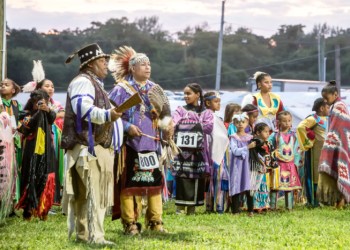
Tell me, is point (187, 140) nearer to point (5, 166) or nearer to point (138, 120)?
point (138, 120)

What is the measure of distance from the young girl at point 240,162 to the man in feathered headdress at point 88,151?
3.48m

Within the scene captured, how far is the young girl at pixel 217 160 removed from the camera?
10.9 metres

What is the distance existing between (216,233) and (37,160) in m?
2.56

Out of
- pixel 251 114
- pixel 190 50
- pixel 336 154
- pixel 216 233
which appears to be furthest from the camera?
pixel 190 50

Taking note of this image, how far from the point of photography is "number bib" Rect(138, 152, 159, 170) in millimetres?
8109

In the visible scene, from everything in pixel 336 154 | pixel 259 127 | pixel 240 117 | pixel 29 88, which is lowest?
pixel 336 154

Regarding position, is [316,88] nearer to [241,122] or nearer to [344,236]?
[241,122]

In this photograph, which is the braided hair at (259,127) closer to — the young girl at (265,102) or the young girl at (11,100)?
the young girl at (265,102)

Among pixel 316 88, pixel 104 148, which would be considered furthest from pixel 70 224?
pixel 316 88

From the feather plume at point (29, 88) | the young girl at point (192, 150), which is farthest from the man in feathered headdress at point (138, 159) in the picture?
the feather plume at point (29, 88)

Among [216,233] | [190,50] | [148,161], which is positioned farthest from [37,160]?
[190,50]

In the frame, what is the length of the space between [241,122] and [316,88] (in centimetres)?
2583

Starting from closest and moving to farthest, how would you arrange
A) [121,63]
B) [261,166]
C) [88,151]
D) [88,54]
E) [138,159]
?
[88,151] < [88,54] < [138,159] < [121,63] < [261,166]

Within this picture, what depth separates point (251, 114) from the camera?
11.2m
